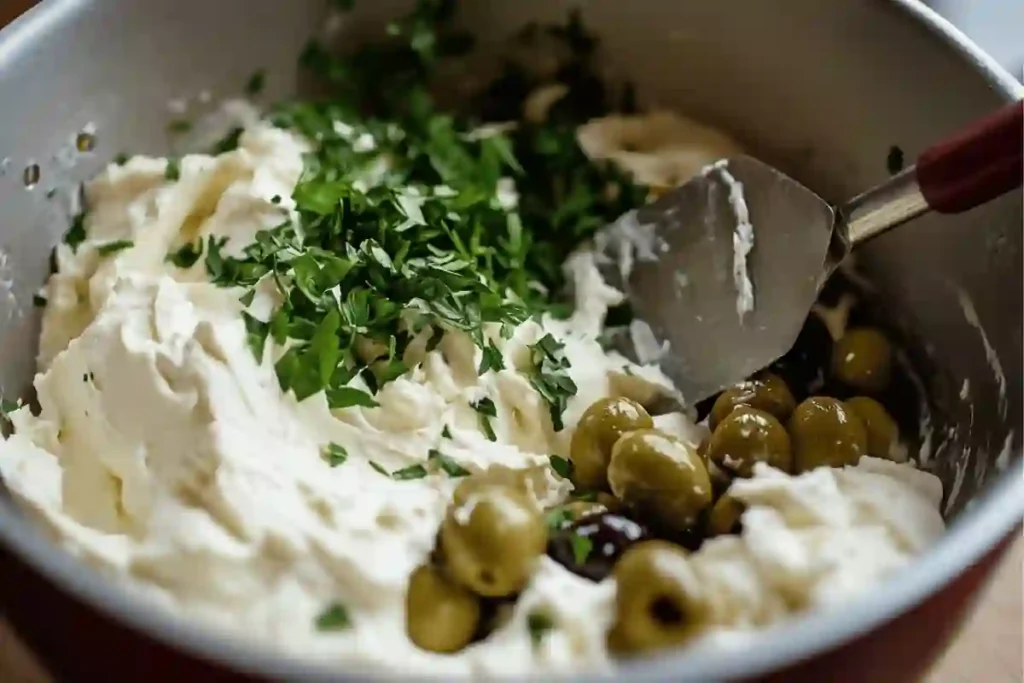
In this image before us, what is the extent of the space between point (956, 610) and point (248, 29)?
3.77ft

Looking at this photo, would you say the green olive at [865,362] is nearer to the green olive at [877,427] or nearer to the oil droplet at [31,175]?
the green olive at [877,427]

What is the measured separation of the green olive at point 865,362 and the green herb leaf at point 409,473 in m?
0.54

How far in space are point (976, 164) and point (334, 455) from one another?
2.27 feet

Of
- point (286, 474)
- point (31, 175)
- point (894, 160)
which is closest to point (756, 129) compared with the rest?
point (894, 160)

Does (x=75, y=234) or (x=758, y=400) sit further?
(x=75, y=234)

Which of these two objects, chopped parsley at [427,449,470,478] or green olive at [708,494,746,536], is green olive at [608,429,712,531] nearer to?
green olive at [708,494,746,536]

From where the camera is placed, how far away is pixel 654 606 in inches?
36.9

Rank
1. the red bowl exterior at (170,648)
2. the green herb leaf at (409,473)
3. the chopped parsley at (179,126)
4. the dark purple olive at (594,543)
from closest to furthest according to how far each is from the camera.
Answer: the red bowl exterior at (170,648)
the dark purple olive at (594,543)
the green herb leaf at (409,473)
the chopped parsley at (179,126)

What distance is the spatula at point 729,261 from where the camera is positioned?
4.24ft

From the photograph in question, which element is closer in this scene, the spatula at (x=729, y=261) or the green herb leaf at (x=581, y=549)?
the green herb leaf at (x=581, y=549)

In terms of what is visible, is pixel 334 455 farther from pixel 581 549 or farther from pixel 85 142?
pixel 85 142

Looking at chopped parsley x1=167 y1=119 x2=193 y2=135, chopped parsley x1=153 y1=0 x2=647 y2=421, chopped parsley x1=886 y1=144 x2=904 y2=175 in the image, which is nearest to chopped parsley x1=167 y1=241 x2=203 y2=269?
chopped parsley x1=153 y1=0 x2=647 y2=421

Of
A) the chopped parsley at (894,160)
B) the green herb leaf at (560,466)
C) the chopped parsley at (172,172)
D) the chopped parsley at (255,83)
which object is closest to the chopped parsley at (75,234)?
the chopped parsley at (172,172)

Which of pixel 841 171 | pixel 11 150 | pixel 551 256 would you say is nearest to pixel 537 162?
pixel 551 256
